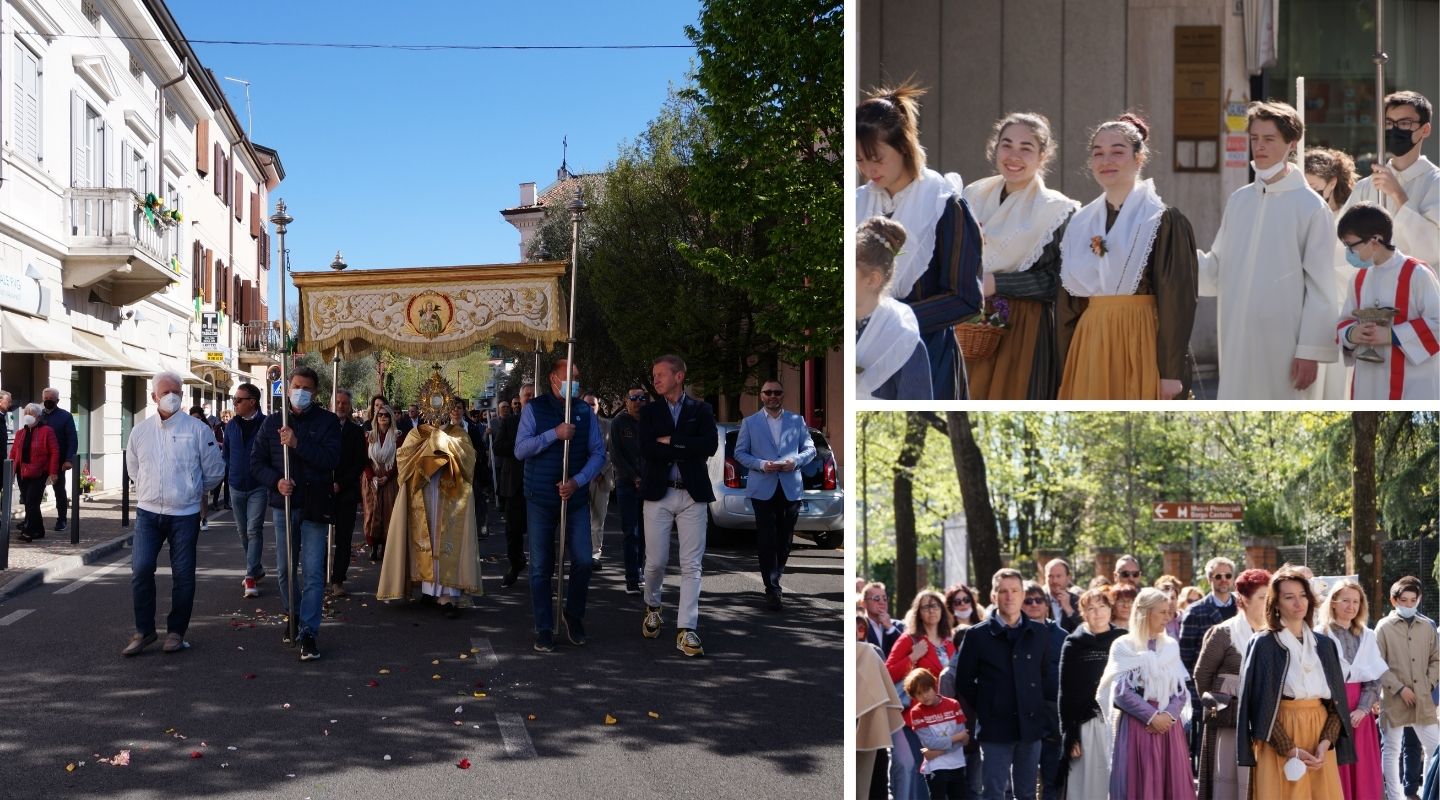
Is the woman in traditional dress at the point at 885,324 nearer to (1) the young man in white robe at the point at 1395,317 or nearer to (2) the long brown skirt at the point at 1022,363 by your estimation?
(2) the long brown skirt at the point at 1022,363

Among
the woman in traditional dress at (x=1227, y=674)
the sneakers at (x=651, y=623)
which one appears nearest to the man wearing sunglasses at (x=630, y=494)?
the sneakers at (x=651, y=623)

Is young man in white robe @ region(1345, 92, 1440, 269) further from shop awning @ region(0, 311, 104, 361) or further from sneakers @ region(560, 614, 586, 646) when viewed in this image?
shop awning @ region(0, 311, 104, 361)

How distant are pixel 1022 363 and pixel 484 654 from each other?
6499 mm

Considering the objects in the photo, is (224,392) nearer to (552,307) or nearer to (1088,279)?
(552,307)

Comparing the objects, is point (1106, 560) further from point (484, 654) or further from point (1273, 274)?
point (484, 654)

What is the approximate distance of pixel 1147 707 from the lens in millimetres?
3230

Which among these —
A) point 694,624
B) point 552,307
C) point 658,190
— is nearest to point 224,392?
point 658,190

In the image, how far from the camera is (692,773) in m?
5.96

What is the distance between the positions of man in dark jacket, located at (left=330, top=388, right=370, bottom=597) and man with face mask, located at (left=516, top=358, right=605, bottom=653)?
155 centimetres

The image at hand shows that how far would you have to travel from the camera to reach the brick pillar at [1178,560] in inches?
122

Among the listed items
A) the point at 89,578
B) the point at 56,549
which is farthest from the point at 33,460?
the point at 89,578

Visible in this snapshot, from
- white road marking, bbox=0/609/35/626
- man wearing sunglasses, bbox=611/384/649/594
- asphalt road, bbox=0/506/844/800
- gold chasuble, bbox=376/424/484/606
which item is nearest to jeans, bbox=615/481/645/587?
man wearing sunglasses, bbox=611/384/649/594

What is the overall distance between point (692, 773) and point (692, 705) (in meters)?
1.42

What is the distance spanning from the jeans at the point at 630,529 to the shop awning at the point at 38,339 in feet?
41.6
